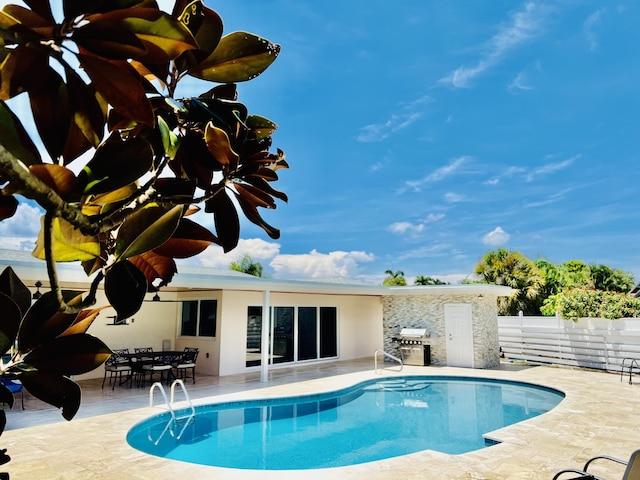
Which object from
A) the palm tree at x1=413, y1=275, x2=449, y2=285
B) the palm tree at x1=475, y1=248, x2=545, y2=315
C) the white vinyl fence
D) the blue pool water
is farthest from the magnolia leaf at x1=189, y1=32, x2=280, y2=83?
the palm tree at x1=413, y1=275, x2=449, y2=285

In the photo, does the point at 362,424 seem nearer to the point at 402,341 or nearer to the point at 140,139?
the point at 402,341

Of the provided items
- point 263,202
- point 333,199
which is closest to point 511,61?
point 333,199

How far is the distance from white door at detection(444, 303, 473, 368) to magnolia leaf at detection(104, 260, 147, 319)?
15.4 meters

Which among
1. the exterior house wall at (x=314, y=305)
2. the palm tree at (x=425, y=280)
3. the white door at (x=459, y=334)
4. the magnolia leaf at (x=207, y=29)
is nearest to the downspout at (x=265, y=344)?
the exterior house wall at (x=314, y=305)

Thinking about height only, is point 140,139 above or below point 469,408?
above

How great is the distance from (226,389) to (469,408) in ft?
20.0

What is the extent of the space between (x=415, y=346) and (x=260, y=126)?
15.4 m

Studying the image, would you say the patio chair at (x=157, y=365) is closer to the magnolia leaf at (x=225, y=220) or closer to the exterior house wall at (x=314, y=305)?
the exterior house wall at (x=314, y=305)

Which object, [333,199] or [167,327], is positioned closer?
[167,327]

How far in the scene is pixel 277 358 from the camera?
14.7 meters

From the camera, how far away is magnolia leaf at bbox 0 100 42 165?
554mm

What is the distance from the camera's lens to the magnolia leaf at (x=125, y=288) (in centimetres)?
64

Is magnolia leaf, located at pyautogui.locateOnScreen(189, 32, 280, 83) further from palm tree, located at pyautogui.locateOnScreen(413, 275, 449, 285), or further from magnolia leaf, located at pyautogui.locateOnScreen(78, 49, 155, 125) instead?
palm tree, located at pyautogui.locateOnScreen(413, 275, 449, 285)

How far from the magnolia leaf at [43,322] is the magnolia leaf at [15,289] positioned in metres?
0.13
